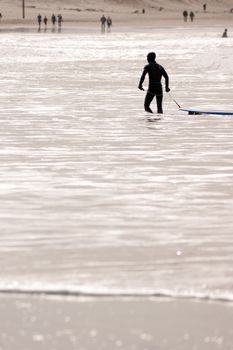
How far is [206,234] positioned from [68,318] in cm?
335

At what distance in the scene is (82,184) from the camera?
13.9m

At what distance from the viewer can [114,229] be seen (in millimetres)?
10875

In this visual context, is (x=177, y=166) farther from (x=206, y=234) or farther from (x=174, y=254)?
(x=174, y=254)

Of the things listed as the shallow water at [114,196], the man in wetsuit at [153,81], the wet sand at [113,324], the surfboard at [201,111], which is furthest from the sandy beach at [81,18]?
the wet sand at [113,324]

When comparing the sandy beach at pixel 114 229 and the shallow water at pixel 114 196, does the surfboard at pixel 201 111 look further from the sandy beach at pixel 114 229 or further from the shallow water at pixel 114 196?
the sandy beach at pixel 114 229

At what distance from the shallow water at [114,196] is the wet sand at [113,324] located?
0.35 m

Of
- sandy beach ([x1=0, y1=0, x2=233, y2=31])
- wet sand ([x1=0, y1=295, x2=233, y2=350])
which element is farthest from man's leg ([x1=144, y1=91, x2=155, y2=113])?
sandy beach ([x1=0, y1=0, x2=233, y2=31])

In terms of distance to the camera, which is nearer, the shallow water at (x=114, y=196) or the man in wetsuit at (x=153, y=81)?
the shallow water at (x=114, y=196)

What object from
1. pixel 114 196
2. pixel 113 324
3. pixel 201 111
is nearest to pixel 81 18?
pixel 201 111

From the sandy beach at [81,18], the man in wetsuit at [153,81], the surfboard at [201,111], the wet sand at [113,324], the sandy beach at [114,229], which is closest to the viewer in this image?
the wet sand at [113,324]

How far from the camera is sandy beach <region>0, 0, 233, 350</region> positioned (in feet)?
24.0

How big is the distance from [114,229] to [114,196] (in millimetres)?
2162

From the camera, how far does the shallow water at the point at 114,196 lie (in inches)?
350

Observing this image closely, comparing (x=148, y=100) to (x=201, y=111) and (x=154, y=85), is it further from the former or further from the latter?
(x=201, y=111)
